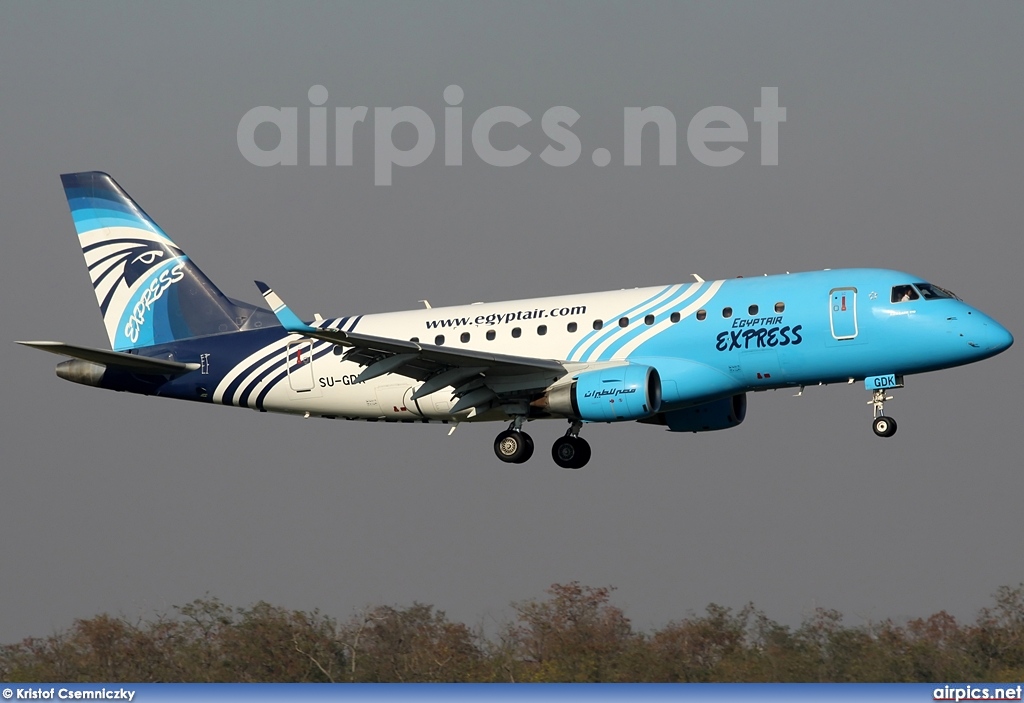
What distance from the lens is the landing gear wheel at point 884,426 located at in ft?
145

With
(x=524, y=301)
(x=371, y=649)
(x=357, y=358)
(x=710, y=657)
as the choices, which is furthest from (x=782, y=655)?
(x=357, y=358)

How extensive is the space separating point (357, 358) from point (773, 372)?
11.2 metres

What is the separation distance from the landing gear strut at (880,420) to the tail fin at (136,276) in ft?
65.6

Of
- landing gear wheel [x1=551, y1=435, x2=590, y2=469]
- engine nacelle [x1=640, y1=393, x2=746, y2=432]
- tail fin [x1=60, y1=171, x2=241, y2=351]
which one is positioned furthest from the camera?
tail fin [x1=60, y1=171, x2=241, y2=351]

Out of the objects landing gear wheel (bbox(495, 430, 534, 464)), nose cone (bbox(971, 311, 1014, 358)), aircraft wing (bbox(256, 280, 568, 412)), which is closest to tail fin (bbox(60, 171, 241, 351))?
aircraft wing (bbox(256, 280, 568, 412))

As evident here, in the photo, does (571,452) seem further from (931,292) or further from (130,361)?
(130,361)

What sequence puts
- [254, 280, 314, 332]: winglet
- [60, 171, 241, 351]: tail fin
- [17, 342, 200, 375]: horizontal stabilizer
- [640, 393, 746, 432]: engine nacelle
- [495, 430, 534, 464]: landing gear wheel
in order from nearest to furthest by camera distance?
[254, 280, 314, 332]: winglet
[17, 342, 200, 375]: horizontal stabilizer
[495, 430, 534, 464]: landing gear wheel
[640, 393, 746, 432]: engine nacelle
[60, 171, 241, 351]: tail fin

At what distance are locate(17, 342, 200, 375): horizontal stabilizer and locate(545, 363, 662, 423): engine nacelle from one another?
1266 centimetres

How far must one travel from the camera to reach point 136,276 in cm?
5400

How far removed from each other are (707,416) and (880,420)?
257 inches

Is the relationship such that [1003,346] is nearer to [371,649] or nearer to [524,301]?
[524,301]

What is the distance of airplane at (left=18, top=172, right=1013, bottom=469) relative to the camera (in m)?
43.3

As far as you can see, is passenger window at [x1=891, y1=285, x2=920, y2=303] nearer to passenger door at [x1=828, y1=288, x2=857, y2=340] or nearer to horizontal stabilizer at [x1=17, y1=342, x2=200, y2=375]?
passenger door at [x1=828, y1=288, x2=857, y2=340]

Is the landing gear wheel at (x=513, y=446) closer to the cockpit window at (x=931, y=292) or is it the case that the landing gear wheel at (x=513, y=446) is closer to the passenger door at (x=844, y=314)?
the passenger door at (x=844, y=314)
